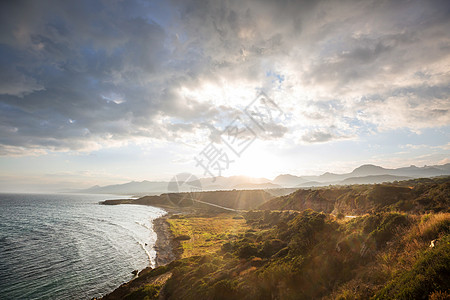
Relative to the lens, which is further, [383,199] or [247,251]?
[383,199]

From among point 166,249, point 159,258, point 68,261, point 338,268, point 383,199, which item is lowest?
point 166,249

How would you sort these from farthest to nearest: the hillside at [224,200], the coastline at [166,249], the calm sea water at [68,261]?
the hillside at [224,200] < the coastline at [166,249] < the calm sea water at [68,261]

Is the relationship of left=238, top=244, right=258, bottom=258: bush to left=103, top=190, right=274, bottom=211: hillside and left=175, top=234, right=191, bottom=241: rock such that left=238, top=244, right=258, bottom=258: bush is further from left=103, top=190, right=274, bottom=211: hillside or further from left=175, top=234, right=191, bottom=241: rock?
left=103, top=190, right=274, bottom=211: hillside

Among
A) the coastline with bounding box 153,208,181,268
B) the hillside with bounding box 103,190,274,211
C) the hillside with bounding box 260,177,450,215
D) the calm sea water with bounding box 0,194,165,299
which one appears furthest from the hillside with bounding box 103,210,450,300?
the hillside with bounding box 103,190,274,211

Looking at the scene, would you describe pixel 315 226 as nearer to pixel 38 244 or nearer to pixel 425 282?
pixel 425 282

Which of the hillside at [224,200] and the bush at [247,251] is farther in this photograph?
the hillside at [224,200]

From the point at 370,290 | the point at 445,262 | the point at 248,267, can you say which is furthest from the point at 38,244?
the point at 445,262

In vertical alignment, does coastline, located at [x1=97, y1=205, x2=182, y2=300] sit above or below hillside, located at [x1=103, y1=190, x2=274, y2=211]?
above

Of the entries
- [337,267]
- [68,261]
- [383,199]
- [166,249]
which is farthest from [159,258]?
[383,199]

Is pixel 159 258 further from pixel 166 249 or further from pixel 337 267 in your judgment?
pixel 337 267

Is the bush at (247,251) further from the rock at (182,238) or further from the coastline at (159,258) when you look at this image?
the rock at (182,238)

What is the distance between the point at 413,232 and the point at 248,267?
14572mm

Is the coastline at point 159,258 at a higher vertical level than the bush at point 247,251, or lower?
lower

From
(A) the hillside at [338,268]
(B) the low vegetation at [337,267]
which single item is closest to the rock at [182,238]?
(B) the low vegetation at [337,267]
